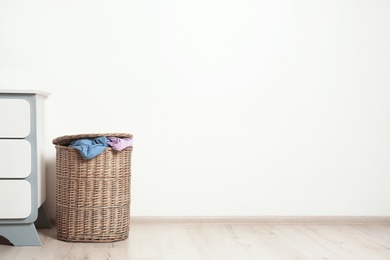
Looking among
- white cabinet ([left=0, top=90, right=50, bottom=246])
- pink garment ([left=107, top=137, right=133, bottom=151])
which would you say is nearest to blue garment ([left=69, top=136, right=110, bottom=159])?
pink garment ([left=107, top=137, right=133, bottom=151])

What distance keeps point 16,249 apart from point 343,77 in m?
1.99

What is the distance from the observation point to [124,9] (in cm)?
325

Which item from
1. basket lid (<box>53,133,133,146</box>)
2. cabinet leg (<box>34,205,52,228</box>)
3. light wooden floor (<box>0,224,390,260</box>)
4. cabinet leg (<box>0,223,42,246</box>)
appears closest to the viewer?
light wooden floor (<box>0,224,390,260</box>)

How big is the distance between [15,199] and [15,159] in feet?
0.60

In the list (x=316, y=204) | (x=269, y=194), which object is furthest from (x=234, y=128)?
(x=316, y=204)

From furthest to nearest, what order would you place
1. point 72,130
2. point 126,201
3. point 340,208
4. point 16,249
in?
point 340,208, point 72,130, point 126,201, point 16,249

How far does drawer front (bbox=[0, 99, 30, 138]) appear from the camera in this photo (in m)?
2.72

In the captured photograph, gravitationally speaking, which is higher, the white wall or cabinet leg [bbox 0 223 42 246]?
the white wall

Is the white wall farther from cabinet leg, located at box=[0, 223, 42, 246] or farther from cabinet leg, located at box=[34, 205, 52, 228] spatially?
cabinet leg, located at box=[0, 223, 42, 246]

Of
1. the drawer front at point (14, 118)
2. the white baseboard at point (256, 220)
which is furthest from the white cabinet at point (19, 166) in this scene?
the white baseboard at point (256, 220)

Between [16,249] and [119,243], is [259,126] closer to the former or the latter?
[119,243]

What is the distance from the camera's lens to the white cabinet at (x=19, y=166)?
273 cm

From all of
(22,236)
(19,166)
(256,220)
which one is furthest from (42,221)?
(256,220)

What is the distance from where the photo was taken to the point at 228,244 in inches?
112
